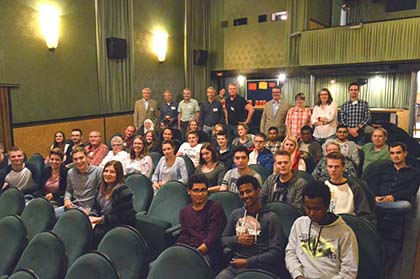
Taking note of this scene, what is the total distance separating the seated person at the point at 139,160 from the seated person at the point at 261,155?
121 cm

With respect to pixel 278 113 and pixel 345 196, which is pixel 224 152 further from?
pixel 345 196

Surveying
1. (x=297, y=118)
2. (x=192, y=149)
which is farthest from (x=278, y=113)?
(x=192, y=149)

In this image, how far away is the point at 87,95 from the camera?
272 inches

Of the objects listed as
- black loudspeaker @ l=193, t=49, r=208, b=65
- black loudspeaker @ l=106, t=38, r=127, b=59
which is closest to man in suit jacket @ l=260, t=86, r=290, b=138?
black loudspeaker @ l=106, t=38, r=127, b=59

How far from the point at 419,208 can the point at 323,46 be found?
18.4 ft

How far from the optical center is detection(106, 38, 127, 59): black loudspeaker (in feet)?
23.4

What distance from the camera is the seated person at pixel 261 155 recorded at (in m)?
3.88

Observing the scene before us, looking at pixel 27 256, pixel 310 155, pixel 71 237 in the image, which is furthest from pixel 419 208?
pixel 27 256

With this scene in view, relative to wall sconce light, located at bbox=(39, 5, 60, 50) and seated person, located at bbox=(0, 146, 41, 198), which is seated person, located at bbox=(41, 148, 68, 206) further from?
wall sconce light, located at bbox=(39, 5, 60, 50)

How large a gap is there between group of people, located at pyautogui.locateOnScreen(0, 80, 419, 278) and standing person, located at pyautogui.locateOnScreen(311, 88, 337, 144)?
0.04 ft

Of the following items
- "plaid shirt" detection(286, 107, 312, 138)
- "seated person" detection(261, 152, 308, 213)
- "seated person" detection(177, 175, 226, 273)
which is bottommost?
"seated person" detection(177, 175, 226, 273)

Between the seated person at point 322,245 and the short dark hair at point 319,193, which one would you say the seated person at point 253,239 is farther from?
the short dark hair at point 319,193

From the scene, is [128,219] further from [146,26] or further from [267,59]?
[267,59]

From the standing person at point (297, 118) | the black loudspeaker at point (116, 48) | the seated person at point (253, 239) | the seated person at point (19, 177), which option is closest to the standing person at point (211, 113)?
the standing person at point (297, 118)
